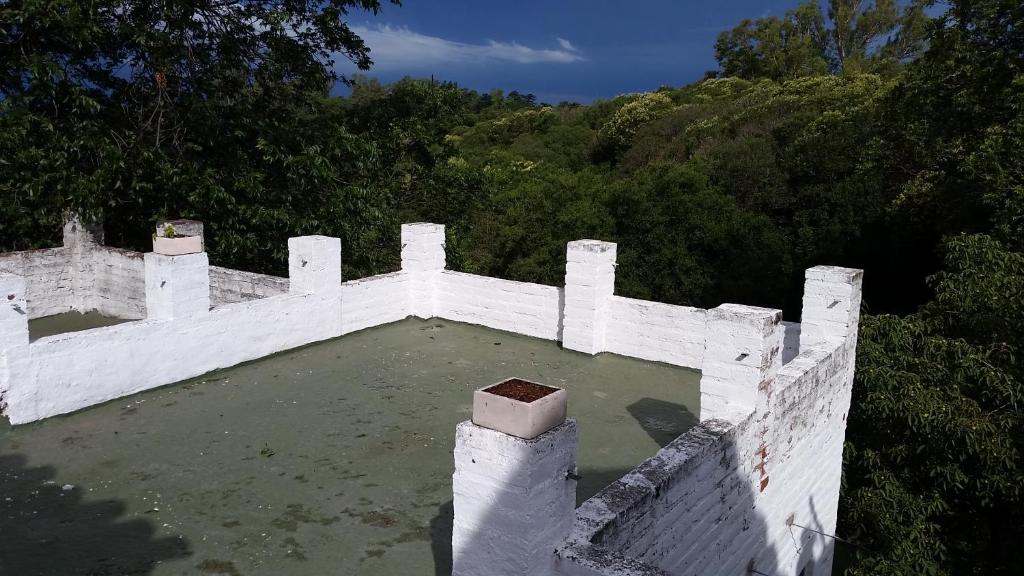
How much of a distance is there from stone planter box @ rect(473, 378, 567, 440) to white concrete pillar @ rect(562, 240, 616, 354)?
204 inches

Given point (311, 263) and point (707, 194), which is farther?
point (707, 194)

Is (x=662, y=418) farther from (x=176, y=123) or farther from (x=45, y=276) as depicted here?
(x=176, y=123)

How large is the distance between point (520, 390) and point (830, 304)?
4.49 metres

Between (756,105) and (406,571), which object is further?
(756,105)

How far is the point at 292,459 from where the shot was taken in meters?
6.27

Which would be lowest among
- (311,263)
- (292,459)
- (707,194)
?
(292,459)

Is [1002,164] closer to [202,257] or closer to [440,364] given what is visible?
[440,364]

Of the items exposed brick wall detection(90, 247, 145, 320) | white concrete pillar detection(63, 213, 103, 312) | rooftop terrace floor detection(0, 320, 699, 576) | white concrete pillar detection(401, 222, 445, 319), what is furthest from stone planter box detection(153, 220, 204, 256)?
white concrete pillar detection(63, 213, 103, 312)

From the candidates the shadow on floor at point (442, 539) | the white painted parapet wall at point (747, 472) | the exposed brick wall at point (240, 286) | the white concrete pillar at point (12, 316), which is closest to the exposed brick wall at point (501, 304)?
the exposed brick wall at point (240, 286)

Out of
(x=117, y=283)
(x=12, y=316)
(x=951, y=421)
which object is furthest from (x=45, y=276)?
(x=951, y=421)

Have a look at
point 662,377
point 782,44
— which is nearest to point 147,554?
point 662,377

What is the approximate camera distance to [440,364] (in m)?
8.91

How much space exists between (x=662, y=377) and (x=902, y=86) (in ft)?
37.9

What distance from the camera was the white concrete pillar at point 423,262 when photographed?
10656 millimetres
